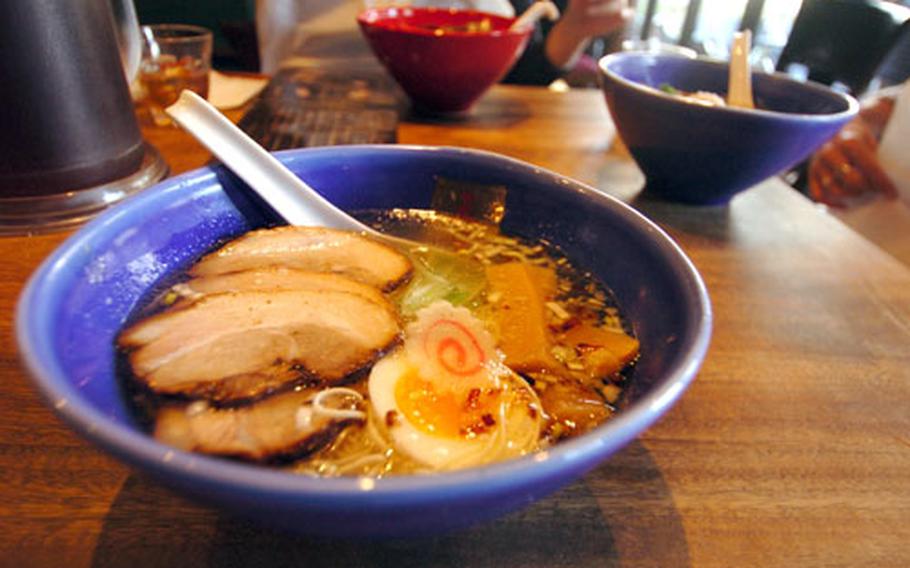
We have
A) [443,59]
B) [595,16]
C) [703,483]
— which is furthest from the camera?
[595,16]

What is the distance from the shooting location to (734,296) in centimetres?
92

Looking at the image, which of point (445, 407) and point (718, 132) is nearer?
point (445, 407)

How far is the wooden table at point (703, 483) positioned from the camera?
489 millimetres

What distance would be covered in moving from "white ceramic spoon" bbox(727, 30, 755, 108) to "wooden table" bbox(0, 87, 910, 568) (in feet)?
1.68

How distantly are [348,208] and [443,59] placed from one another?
2.33 ft

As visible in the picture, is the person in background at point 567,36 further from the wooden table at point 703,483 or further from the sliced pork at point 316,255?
the sliced pork at point 316,255

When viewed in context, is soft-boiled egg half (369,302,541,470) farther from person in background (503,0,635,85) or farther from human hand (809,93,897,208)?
person in background (503,0,635,85)

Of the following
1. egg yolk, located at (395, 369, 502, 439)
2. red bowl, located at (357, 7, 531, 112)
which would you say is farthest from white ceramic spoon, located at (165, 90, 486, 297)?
red bowl, located at (357, 7, 531, 112)

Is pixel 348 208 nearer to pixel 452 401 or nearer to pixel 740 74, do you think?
pixel 452 401

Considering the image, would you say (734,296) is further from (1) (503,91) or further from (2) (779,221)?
(1) (503,91)

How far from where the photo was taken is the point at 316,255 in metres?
0.73

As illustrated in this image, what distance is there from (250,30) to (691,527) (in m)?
3.21

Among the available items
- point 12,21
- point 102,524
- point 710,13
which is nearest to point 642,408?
point 102,524

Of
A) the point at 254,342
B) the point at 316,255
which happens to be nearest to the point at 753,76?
the point at 316,255
